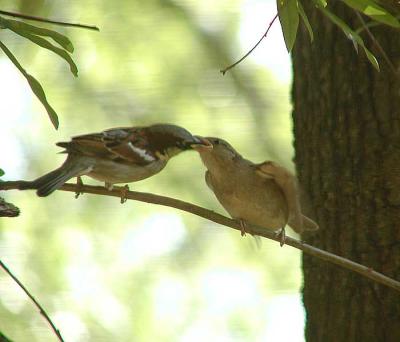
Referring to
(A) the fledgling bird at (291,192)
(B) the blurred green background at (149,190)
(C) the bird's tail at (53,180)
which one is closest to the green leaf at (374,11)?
(C) the bird's tail at (53,180)

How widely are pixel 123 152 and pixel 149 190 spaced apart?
1.18 m

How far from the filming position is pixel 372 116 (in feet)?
7.81

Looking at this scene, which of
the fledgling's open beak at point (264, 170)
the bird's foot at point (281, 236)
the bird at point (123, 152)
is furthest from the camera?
the fledgling's open beak at point (264, 170)

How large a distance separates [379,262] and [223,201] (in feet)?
1.79

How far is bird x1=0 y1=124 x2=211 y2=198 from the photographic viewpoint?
89.6 inches

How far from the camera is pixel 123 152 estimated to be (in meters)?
2.37

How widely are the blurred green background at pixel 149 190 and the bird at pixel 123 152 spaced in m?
0.95

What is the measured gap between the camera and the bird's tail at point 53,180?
1719mm

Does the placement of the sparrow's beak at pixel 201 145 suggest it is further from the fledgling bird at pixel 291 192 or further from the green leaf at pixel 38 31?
the green leaf at pixel 38 31

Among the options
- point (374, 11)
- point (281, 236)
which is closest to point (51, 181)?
point (281, 236)

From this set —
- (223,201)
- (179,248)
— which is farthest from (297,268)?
(223,201)

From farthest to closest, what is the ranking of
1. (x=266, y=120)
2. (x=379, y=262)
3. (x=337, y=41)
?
(x=266, y=120)
(x=337, y=41)
(x=379, y=262)

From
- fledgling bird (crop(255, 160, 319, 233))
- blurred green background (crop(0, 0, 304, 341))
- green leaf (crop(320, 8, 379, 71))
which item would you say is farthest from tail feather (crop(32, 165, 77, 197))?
blurred green background (crop(0, 0, 304, 341))

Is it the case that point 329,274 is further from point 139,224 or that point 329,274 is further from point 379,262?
point 139,224
